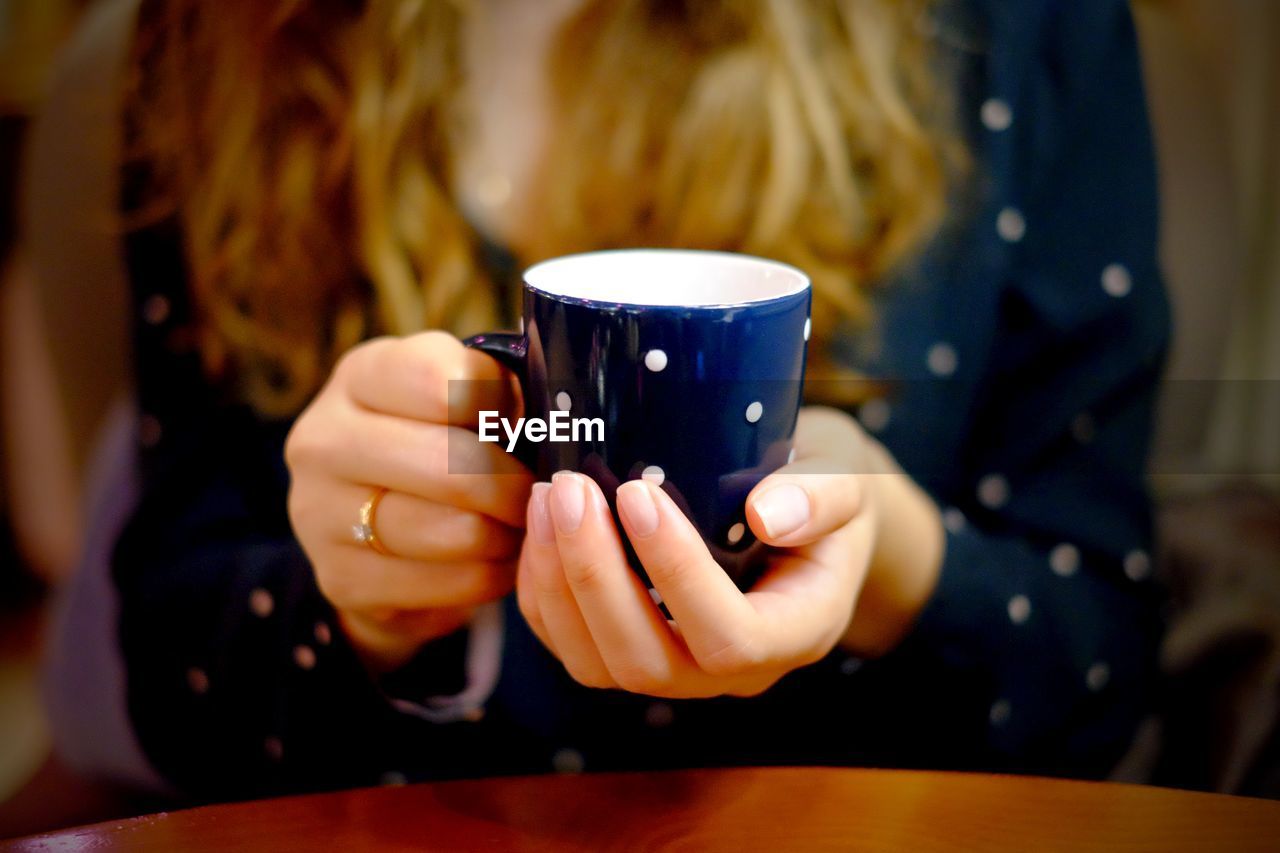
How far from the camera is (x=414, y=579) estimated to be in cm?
47

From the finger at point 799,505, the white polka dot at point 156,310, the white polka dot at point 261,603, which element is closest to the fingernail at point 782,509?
the finger at point 799,505

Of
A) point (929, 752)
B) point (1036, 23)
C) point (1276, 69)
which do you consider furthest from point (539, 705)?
point (1276, 69)

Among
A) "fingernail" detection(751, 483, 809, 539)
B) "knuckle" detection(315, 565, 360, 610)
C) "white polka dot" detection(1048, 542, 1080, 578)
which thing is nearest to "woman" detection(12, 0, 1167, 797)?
"white polka dot" detection(1048, 542, 1080, 578)

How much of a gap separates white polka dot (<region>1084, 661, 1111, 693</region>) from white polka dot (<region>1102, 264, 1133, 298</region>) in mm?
321

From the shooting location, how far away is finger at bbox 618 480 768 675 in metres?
0.37

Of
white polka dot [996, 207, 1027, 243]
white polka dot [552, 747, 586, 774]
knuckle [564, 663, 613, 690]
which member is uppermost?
white polka dot [996, 207, 1027, 243]

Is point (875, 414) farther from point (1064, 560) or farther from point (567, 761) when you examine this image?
point (567, 761)

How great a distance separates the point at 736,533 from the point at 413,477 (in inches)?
5.9

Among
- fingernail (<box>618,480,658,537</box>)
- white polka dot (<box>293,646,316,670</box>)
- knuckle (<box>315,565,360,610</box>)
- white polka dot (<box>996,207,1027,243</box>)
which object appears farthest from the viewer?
white polka dot (<box>996,207,1027,243</box>)

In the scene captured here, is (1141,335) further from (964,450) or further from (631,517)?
(631,517)

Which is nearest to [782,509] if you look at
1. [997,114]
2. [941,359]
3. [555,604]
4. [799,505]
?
[799,505]

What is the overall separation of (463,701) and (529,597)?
0.51 ft

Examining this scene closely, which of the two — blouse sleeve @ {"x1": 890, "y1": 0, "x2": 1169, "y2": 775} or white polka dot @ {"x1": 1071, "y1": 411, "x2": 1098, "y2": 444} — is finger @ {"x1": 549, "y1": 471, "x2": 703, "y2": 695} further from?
white polka dot @ {"x1": 1071, "y1": 411, "x2": 1098, "y2": 444}

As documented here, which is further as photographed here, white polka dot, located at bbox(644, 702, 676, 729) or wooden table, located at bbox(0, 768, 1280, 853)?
white polka dot, located at bbox(644, 702, 676, 729)
